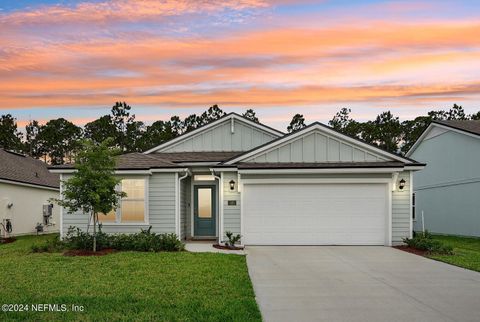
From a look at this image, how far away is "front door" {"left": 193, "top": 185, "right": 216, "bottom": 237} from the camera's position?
17.2m

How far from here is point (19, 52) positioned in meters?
14.9

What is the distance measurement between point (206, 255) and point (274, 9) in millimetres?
7709

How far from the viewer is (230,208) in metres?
15.3

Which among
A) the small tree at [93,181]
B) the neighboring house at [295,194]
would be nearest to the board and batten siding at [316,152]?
the neighboring house at [295,194]

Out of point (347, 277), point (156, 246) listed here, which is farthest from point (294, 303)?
point (156, 246)

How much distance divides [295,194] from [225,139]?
5.18m

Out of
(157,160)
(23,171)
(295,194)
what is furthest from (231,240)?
(23,171)

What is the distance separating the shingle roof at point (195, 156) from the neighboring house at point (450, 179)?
35.4 feet

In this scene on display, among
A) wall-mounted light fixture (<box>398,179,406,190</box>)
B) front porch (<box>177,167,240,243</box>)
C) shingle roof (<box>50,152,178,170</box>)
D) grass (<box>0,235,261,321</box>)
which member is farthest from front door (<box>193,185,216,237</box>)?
wall-mounted light fixture (<box>398,179,406,190</box>)

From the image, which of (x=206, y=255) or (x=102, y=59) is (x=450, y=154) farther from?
(x=102, y=59)

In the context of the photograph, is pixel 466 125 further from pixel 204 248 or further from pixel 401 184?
pixel 204 248

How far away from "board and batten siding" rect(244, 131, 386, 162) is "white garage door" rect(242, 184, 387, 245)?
36.9 inches

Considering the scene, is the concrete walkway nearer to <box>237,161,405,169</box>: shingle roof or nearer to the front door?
the front door

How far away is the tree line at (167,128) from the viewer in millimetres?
44688
